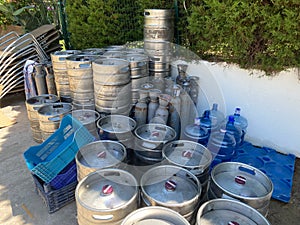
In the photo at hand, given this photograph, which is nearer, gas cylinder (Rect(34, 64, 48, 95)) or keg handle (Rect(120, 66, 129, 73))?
keg handle (Rect(120, 66, 129, 73))

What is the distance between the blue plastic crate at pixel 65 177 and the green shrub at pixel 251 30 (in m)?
2.19

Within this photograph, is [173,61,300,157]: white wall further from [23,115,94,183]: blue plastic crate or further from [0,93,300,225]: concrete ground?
[23,115,94,183]: blue plastic crate

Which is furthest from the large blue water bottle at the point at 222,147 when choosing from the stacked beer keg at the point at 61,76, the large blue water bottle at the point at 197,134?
the stacked beer keg at the point at 61,76

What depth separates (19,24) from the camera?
20.4ft

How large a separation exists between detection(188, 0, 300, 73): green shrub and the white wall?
14 centimetres

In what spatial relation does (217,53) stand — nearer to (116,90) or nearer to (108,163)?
(116,90)

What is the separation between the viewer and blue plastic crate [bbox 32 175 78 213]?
213 cm

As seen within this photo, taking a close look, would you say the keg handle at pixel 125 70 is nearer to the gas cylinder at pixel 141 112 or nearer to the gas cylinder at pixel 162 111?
the gas cylinder at pixel 141 112

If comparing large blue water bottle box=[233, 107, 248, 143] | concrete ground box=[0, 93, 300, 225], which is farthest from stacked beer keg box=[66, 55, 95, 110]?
large blue water bottle box=[233, 107, 248, 143]

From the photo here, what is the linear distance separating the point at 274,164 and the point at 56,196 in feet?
7.53

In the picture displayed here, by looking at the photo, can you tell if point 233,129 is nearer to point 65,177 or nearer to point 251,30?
point 251,30

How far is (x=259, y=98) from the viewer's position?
9.65 ft

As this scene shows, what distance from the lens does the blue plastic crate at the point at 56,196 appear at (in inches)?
83.8

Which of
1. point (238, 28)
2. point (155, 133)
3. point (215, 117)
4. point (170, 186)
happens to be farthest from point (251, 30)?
point (170, 186)
